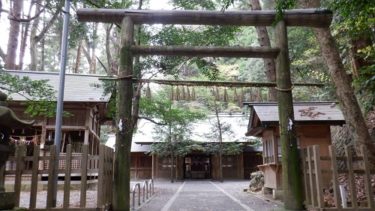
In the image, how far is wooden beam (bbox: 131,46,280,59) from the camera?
6375mm

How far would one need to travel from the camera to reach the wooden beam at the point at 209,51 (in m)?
6.38

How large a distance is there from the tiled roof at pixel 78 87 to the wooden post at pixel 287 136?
10375 mm

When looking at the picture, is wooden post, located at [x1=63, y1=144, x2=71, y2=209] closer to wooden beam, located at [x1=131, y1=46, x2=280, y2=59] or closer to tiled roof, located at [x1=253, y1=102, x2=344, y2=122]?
wooden beam, located at [x1=131, y1=46, x2=280, y2=59]

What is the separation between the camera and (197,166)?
109 ft

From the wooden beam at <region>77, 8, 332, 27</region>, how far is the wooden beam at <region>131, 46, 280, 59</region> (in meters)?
0.50

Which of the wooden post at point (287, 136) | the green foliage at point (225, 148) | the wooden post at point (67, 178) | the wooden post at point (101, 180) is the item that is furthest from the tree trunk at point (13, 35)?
the green foliage at point (225, 148)

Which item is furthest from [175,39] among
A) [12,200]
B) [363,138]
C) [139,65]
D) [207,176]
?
[207,176]

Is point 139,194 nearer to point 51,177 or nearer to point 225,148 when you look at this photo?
point 51,177

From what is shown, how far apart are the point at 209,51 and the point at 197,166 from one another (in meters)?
27.6

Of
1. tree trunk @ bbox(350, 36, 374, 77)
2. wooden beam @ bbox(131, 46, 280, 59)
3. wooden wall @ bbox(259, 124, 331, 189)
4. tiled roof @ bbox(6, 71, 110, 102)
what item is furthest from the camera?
tiled roof @ bbox(6, 71, 110, 102)

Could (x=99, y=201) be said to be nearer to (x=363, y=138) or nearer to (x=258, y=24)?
(x=258, y=24)

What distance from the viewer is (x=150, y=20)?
6.24 m

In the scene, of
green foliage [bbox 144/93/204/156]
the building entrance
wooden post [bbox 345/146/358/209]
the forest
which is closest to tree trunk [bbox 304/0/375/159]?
the forest

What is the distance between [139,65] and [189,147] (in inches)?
579
